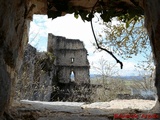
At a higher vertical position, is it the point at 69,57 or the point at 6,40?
the point at 69,57

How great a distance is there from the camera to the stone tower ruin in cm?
2042

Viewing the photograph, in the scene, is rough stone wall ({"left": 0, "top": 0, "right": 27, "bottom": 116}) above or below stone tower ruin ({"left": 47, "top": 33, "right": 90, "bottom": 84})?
below

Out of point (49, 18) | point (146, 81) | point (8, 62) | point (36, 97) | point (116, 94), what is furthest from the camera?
point (116, 94)

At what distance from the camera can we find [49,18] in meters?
2.04

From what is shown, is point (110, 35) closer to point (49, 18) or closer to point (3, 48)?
point (49, 18)

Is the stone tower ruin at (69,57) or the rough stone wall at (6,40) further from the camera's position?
the stone tower ruin at (69,57)

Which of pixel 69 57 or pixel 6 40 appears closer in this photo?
pixel 6 40

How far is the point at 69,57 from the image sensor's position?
21.2m

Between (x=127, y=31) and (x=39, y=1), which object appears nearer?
(x=39, y=1)

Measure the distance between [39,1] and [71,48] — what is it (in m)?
19.1

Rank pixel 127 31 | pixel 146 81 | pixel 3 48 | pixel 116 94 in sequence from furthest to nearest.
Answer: pixel 116 94
pixel 146 81
pixel 127 31
pixel 3 48

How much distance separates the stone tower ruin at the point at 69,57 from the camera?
804 inches

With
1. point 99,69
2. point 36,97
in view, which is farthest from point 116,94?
point 36,97

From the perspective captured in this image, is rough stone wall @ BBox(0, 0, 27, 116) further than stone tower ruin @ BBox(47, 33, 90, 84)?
No
